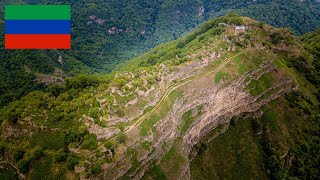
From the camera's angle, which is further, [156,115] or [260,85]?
[260,85]

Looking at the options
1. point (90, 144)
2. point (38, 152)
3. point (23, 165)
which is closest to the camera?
point (90, 144)

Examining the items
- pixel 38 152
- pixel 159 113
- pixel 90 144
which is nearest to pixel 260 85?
pixel 159 113

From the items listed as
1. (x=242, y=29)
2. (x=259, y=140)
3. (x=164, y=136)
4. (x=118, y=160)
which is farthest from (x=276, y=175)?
(x=242, y=29)

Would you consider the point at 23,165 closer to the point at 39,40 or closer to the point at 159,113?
the point at 159,113

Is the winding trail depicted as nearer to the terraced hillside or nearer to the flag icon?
the terraced hillside

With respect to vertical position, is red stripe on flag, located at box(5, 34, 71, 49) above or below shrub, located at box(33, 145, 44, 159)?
above

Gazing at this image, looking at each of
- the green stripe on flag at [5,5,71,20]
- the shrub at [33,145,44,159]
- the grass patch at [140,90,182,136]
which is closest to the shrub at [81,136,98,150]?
the grass patch at [140,90,182,136]

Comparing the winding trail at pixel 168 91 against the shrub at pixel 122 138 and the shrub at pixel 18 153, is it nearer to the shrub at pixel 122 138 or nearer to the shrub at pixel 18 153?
the shrub at pixel 122 138

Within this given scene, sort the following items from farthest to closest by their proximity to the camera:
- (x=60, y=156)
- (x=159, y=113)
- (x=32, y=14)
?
(x=32, y=14)
(x=159, y=113)
(x=60, y=156)
